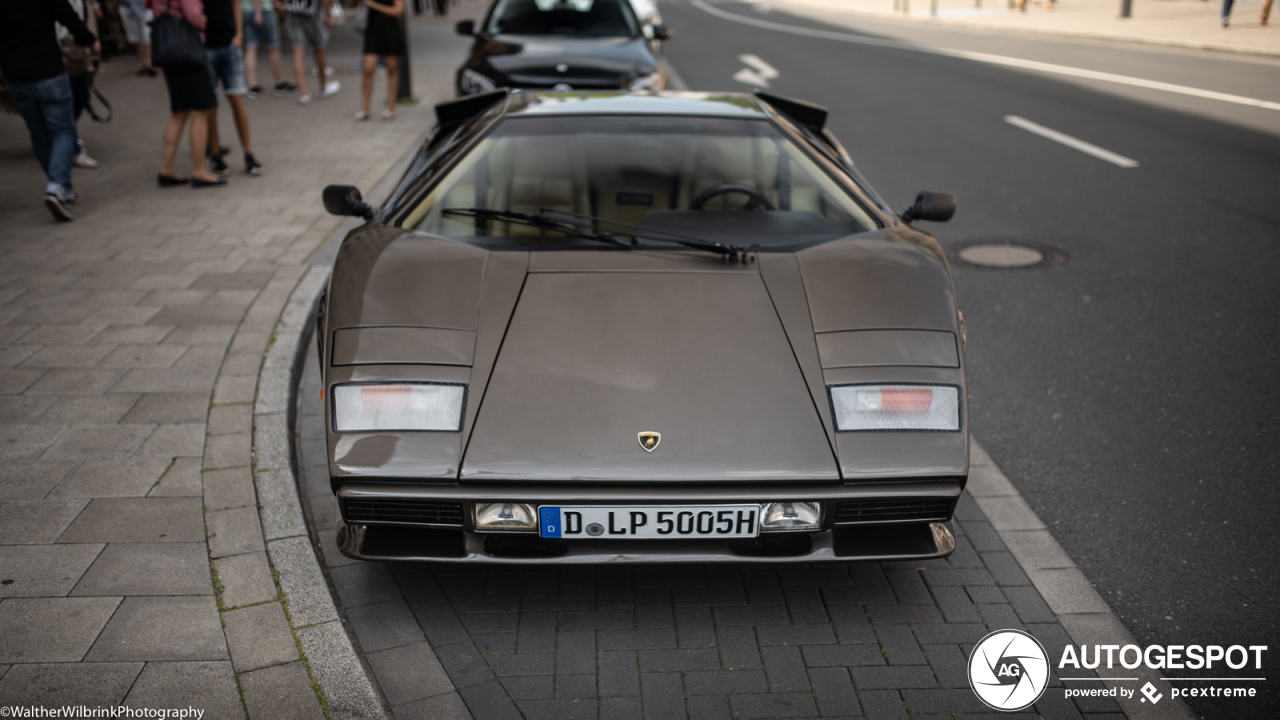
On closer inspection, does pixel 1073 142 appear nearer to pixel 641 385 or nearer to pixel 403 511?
pixel 641 385

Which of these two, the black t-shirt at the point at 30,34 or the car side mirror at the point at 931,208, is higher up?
the black t-shirt at the point at 30,34

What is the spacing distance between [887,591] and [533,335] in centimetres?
136

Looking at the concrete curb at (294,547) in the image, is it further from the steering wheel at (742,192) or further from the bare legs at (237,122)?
the bare legs at (237,122)

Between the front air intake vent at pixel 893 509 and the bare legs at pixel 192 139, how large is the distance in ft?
21.0

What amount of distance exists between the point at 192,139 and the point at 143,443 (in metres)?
4.44

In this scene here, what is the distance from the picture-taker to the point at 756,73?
1520cm

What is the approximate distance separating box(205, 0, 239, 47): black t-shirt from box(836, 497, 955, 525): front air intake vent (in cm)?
708

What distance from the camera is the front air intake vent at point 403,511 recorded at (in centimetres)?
239

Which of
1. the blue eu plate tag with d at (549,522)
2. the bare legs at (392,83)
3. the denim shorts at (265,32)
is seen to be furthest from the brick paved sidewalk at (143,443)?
the denim shorts at (265,32)

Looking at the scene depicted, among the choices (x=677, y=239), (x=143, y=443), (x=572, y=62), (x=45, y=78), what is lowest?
(x=143, y=443)

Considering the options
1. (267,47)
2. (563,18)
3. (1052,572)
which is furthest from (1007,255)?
(267,47)

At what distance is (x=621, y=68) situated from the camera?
8.22 meters

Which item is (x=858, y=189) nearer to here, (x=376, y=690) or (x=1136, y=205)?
(x=376, y=690)

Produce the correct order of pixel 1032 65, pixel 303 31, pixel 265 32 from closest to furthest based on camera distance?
1. pixel 303 31
2. pixel 265 32
3. pixel 1032 65
